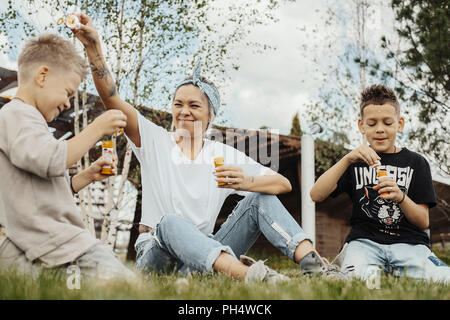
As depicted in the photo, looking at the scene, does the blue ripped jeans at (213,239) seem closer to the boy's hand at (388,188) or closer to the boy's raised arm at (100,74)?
the boy's hand at (388,188)

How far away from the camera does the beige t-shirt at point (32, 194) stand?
1854mm

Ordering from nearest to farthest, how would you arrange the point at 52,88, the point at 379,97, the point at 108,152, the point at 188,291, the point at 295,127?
the point at 188,291, the point at 52,88, the point at 108,152, the point at 379,97, the point at 295,127

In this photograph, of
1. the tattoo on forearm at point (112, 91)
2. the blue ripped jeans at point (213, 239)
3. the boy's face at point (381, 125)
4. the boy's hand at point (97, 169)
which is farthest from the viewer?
the boy's face at point (381, 125)

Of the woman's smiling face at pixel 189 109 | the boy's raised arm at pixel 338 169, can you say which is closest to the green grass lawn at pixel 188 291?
the boy's raised arm at pixel 338 169

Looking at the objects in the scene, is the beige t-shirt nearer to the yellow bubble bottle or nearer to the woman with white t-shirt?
the yellow bubble bottle

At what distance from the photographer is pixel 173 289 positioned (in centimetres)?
181

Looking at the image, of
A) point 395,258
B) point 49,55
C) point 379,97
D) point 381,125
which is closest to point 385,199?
point 395,258

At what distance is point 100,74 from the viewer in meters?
2.54

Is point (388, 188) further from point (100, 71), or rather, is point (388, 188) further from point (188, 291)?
point (100, 71)

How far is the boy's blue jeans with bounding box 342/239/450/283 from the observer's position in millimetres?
2822

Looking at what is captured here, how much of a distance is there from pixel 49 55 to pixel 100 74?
47 centimetres
